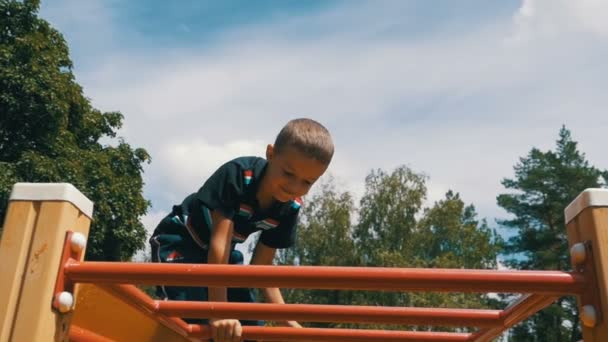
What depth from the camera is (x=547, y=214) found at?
20547 millimetres

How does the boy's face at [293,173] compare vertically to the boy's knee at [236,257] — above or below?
above

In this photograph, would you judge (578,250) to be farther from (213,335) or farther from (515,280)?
(213,335)

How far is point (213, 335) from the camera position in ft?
5.67

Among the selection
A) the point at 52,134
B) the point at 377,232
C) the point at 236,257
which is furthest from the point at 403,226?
the point at 236,257

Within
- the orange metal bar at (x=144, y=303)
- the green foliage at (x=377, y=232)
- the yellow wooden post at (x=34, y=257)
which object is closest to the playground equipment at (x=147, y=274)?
the yellow wooden post at (x=34, y=257)

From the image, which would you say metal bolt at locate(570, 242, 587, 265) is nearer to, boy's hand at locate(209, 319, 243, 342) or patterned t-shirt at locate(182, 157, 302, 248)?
boy's hand at locate(209, 319, 243, 342)

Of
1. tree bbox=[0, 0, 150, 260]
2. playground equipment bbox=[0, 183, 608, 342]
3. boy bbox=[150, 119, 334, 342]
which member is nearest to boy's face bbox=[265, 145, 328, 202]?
boy bbox=[150, 119, 334, 342]

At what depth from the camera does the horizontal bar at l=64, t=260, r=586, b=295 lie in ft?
3.36

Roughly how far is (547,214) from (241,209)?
2031cm

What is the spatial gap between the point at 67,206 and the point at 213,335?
799mm

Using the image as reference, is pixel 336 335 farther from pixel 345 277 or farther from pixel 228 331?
pixel 345 277

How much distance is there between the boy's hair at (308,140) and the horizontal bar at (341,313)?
44 centimetres

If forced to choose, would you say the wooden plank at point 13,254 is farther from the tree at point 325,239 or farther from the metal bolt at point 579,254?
the tree at point 325,239

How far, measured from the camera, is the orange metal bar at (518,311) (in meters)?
1.37
